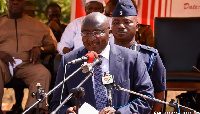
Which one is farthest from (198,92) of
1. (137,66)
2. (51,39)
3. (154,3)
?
(137,66)

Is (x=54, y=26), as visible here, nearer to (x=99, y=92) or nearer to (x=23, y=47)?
(x=23, y=47)

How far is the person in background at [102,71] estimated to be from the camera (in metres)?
3.87

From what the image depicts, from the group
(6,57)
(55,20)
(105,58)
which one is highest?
(105,58)

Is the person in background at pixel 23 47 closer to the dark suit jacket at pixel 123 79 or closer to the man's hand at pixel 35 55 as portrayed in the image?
the man's hand at pixel 35 55

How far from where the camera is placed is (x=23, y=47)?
725cm

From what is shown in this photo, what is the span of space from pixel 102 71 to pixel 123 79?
0.18 metres

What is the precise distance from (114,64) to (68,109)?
52cm

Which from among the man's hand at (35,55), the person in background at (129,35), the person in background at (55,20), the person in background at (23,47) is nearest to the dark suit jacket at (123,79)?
the person in background at (129,35)

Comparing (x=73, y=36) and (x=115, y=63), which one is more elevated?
(x=115, y=63)

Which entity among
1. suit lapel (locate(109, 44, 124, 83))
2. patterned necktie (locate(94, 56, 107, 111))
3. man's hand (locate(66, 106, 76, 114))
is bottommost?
man's hand (locate(66, 106, 76, 114))

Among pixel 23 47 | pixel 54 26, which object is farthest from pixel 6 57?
pixel 54 26

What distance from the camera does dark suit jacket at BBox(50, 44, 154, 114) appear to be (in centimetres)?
389

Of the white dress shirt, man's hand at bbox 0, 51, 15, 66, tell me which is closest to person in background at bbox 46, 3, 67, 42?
man's hand at bbox 0, 51, 15, 66

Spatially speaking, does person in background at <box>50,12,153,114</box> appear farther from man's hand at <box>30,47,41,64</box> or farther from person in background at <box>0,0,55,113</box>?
man's hand at <box>30,47,41,64</box>
